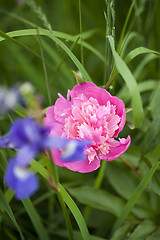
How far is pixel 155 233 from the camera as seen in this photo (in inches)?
29.3

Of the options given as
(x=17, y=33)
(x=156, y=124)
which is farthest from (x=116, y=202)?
(x=17, y=33)

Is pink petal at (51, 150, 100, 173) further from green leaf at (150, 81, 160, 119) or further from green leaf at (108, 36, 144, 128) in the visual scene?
green leaf at (150, 81, 160, 119)

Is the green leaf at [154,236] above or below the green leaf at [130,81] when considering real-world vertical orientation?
below

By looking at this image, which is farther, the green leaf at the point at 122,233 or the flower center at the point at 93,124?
the green leaf at the point at 122,233

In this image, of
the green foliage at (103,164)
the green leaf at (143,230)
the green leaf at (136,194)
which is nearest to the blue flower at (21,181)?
the green foliage at (103,164)

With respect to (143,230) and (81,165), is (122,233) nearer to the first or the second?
(143,230)

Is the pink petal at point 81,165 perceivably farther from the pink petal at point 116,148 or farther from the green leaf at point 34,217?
the green leaf at point 34,217

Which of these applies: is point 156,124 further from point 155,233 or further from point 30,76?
point 30,76

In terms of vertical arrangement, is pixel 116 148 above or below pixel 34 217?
above

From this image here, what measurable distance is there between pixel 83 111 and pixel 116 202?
34cm

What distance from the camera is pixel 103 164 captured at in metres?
0.82

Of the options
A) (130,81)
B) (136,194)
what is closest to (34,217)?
(136,194)

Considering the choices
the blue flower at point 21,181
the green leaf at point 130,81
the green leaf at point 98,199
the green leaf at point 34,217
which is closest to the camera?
the blue flower at point 21,181

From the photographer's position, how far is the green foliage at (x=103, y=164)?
2.12ft
